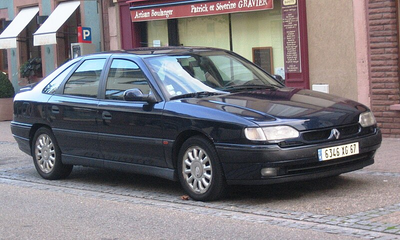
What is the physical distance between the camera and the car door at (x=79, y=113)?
900cm

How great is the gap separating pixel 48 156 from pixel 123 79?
5.84ft

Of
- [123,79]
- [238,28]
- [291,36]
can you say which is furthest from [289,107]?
[238,28]

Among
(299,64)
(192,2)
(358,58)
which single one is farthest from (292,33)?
(192,2)

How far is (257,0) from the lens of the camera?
14898 mm

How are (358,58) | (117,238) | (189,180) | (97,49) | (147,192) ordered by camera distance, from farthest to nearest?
(97,49), (358,58), (147,192), (189,180), (117,238)

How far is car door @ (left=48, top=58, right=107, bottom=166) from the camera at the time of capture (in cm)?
900

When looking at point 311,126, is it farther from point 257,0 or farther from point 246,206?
point 257,0

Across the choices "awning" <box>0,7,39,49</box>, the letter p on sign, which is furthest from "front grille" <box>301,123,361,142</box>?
"awning" <box>0,7,39,49</box>

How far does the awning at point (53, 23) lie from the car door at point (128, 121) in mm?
11412

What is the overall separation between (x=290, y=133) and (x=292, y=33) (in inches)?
299

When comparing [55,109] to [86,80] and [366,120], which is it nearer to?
[86,80]

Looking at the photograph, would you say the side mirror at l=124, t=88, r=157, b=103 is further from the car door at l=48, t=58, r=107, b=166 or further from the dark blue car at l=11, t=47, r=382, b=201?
the car door at l=48, t=58, r=107, b=166

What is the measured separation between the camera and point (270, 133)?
7.12 metres

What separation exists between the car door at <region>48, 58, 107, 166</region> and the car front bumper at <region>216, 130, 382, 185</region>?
2181 mm
